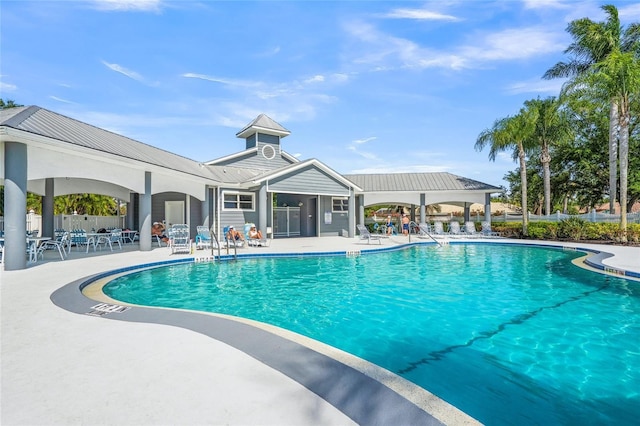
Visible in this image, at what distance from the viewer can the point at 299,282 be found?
352 inches

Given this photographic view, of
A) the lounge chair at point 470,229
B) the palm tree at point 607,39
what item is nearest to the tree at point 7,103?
the lounge chair at point 470,229

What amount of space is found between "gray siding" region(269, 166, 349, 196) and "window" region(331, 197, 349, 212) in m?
1.86

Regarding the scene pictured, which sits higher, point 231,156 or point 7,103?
point 7,103

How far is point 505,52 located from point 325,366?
603 inches

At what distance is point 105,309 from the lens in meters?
5.23

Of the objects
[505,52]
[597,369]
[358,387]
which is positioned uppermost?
[505,52]

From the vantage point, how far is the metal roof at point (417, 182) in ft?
79.3

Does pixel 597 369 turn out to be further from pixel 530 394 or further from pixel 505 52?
pixel 505 52

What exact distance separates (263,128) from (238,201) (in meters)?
5.71

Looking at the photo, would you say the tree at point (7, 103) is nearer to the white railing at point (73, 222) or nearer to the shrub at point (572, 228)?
the white railing at point (73, 222)

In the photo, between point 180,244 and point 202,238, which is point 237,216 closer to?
point 202,238

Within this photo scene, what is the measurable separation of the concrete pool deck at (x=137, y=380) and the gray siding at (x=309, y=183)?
14.0 m

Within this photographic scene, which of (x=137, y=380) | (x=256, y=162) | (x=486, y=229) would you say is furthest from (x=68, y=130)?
(x=486, y=229)

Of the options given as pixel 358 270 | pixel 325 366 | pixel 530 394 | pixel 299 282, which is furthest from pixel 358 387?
pixel 358 270
